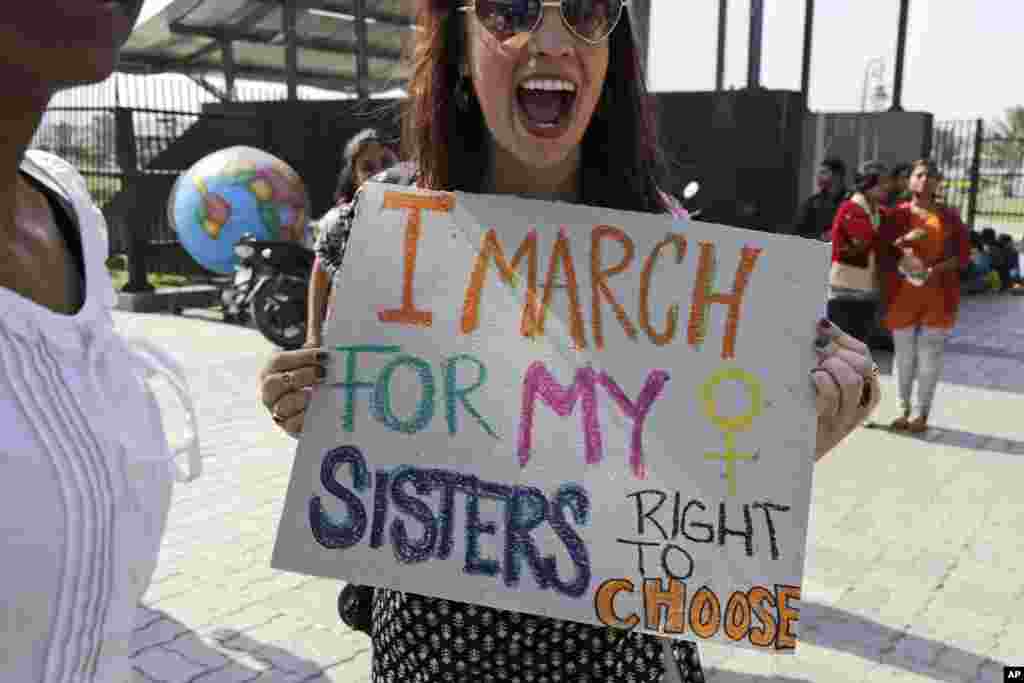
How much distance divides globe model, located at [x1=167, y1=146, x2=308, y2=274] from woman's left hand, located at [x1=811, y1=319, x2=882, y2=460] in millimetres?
8538

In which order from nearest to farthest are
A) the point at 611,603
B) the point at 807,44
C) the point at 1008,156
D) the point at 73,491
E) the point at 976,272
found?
the point at 73,491 → the point at 611,603 → the point at 807,44 → the point at 976,272 → the point at 1008,156

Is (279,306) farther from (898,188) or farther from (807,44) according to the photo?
(807,44)

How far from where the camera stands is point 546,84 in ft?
5.03

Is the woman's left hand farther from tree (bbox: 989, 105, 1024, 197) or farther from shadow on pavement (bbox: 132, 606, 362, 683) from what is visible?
tree (bbox: 989, 105, 1024, 197)

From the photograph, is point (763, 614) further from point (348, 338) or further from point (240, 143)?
point (240, 143)

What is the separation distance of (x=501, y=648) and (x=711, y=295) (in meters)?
0.67

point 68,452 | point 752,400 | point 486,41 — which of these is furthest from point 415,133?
point 68,452

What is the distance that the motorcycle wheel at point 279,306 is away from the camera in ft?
28.7

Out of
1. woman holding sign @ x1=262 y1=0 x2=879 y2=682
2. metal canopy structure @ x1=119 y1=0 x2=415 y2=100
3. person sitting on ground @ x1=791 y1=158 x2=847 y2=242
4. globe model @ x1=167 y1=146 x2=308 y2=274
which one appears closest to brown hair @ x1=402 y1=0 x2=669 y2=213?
woman holding sign @ x1=262 y1=0 x2=879 y2=682

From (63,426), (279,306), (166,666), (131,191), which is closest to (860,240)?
(279,306)

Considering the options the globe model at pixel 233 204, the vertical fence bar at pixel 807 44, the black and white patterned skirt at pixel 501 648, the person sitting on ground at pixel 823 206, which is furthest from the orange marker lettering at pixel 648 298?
the vertical fence bar at pixel 807 44

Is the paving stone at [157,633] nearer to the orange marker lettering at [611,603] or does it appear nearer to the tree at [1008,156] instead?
the orange marker lettering at [611,603]

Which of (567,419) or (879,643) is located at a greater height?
(567,419)

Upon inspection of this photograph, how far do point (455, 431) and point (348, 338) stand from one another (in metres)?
0.23
